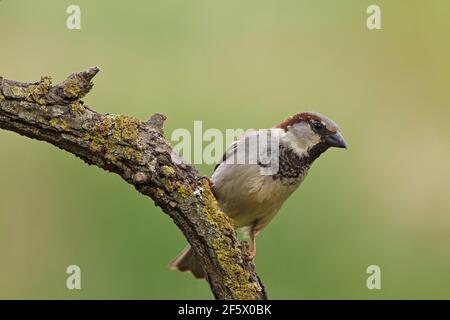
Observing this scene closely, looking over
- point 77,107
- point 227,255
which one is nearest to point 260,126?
point 227,255

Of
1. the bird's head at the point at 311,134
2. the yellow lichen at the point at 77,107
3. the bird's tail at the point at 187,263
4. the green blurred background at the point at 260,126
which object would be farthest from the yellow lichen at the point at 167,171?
the green blurred background at the point at 260,126

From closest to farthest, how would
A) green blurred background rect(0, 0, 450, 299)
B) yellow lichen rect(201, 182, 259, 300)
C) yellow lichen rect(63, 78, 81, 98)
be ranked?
yellow lichen rect(63, 78, 81, 98), yellow lichen rect(201, 182, 259, 300), green blurred background rect(0, 0, 450, 299)

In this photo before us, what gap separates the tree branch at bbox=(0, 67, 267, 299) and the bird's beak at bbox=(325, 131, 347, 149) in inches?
40.1

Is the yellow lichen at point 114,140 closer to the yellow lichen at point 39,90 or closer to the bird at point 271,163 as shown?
the yellow lichen at point 39,90

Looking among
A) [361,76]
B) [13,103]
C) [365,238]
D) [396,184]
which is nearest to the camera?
[13,103]

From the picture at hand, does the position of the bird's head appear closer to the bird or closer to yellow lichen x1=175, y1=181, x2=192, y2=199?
the bird

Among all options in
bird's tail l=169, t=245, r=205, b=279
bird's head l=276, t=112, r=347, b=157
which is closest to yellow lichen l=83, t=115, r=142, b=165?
bird's head l=276, t=112, r=347, b=157

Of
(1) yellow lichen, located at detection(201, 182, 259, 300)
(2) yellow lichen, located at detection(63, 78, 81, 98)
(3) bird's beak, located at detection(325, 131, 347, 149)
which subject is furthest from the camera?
(3) bird's beak, located at detection(325, 131, 347, 149)

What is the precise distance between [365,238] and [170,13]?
206 centimetres

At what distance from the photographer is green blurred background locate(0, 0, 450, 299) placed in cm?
503

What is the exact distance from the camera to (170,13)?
19.8 feet

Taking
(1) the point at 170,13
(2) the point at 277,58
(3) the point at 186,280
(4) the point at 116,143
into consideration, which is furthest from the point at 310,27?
(4) the point at 116,143

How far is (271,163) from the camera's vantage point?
4043 millimetres

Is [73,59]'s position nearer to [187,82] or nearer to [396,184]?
[187,82]
